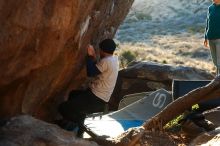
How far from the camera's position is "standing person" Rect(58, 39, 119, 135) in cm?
818

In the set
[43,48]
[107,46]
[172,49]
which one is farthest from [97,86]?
[172,49]

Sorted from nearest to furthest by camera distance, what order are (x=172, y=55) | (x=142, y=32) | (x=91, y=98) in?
(x=91, y=98) → (x=172, y=55) → (x=142, y=32)

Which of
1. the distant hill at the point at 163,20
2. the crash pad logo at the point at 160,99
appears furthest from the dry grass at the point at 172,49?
the crash pad logo at the point at 160,99

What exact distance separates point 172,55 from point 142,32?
11558 mm

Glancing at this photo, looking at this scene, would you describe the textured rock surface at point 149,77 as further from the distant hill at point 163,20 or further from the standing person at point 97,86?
the distant hill at point 163,20

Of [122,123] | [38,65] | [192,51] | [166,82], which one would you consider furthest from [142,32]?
[38,65]

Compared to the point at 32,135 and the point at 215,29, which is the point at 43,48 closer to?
the point at 32,135

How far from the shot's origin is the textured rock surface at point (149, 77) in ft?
57.8

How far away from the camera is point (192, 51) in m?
48.1

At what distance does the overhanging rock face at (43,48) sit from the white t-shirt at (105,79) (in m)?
0.62

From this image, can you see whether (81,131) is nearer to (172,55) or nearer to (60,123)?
(60,123)

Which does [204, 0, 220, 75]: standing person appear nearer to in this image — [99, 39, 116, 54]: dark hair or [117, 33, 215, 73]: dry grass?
[99, 39, 116, 54]: dark hair

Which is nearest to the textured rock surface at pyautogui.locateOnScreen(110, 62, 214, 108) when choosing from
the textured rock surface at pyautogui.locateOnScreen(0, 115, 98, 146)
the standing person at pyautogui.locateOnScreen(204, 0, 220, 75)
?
the standing person at pyautogui.locateOnScreen(204, 0, 220, 75)

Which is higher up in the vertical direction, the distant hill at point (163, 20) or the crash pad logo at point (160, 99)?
the distant hill at point (163, 20)
